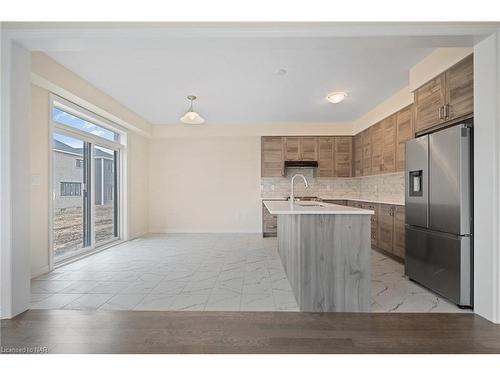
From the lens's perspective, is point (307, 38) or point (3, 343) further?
point (307, 38)

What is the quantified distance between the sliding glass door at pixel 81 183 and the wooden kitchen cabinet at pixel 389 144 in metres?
4.99

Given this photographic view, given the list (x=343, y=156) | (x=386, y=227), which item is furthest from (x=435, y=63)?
(x=343, y=156)

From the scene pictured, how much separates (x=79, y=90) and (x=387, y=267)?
491 centimetres

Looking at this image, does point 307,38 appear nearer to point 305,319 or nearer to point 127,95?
point 305,319

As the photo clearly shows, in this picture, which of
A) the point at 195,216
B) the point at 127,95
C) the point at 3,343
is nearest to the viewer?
the point at 3,343

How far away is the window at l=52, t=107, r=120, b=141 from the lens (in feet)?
12.4

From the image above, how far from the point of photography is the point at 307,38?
6.84 ft

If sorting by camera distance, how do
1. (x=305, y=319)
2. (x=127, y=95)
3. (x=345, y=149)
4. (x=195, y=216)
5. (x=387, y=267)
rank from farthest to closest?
1. (x=195, y=216)
2. (x=345, y=149)
3. (x=127, y=95)
4. (x=387, y=267)
5. (x=305, y=319)

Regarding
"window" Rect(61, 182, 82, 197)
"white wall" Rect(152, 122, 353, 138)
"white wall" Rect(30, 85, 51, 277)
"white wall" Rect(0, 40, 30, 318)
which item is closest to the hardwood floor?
"white wall" Rect(0, 40, 30, 318)

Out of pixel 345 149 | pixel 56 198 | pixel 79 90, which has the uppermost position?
pixel 79 90

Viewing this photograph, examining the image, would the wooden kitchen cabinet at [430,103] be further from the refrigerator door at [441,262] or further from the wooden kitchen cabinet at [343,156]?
the wooden kitchen cabinet at [343,156]

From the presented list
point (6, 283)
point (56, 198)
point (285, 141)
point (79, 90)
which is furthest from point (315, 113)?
point (6, 283)

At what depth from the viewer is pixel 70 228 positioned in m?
4.16
